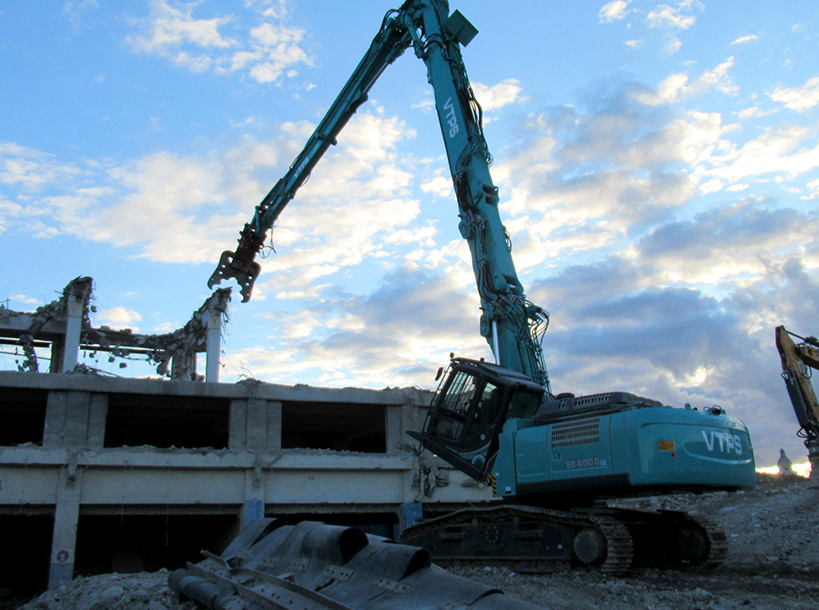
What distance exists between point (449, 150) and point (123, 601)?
346 inches

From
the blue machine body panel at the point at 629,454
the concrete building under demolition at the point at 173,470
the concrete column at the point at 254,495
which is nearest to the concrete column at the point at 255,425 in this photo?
the concrete building under demolition at the point at 173,470

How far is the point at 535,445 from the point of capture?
9102mm

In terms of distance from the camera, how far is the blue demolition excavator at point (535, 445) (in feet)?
27.0

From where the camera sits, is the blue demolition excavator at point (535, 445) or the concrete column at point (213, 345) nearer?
the blue demolition excavator at point (535, 445)

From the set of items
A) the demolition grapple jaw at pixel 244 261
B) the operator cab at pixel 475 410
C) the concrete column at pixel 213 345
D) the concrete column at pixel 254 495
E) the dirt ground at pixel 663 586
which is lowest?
the dirt ground at pixel 663 586

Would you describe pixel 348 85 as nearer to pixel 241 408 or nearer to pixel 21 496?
pixel 241 408

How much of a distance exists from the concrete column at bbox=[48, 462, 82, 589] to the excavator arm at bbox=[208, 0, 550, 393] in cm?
901

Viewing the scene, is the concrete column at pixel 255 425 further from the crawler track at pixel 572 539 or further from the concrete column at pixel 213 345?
Result: the crawler track at pixel 572 539

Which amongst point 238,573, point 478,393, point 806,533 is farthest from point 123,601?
point 806,533

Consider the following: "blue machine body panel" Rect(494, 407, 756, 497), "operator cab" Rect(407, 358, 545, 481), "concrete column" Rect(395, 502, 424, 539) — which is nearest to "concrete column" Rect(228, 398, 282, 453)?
"concrete column" Rect(395, 502, 424, 539)

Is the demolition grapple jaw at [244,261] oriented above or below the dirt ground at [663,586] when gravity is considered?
above

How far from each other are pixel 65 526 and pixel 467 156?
1065cm

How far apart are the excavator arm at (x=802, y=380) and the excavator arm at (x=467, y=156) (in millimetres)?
11868

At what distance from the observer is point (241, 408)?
16344 millimetres
